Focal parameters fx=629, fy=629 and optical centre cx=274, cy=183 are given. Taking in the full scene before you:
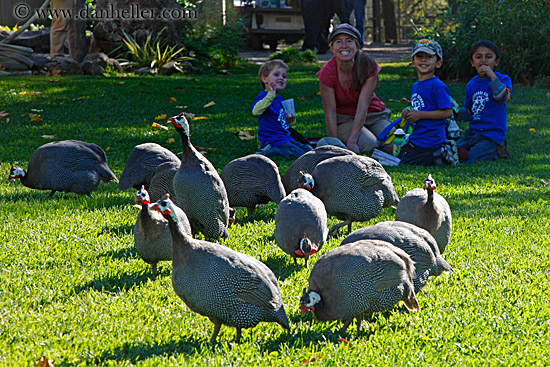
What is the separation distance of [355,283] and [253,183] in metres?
2.09

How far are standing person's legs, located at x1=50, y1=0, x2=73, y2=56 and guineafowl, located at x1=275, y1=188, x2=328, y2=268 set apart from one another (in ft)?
34.6

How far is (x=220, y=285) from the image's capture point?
2.97m

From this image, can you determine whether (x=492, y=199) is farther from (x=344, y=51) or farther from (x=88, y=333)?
(x=88, y=333)

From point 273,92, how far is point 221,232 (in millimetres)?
2830

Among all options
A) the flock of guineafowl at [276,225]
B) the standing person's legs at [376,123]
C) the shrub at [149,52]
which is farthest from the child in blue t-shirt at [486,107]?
the shrub at [149,52]

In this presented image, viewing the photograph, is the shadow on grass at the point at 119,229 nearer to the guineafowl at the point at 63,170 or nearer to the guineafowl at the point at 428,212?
the guineafowl at the point at 63,170

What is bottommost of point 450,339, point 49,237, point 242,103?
point 450,339

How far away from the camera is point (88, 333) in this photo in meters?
3.10

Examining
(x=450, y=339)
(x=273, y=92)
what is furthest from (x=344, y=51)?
(x=450, y=339)

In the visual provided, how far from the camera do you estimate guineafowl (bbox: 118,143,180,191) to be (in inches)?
196

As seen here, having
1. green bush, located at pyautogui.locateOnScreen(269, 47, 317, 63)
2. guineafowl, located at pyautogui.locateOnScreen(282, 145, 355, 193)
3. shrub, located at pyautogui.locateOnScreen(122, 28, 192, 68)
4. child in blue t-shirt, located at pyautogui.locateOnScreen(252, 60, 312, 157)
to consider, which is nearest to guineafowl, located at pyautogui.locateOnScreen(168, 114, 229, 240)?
guineafowl, located at pyautogui.locateOnScreen(282, 145, 355, 193)

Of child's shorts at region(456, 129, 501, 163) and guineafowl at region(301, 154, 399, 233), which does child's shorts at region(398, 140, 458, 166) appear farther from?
guineafowl at region(301, 154, 399, 233)

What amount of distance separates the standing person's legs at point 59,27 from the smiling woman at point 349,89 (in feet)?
25.4

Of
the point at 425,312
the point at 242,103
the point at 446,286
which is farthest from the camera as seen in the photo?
the point at 242,103
